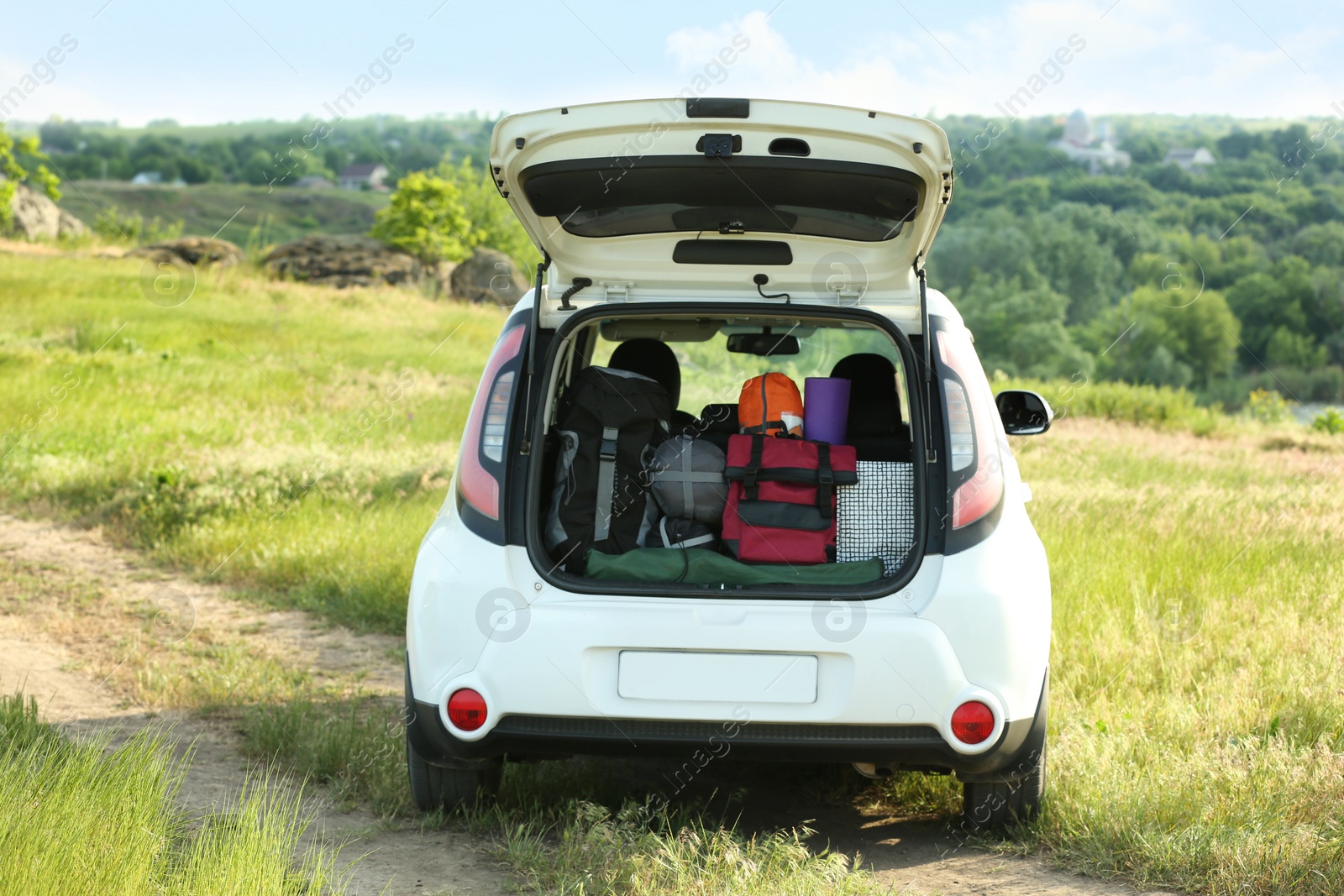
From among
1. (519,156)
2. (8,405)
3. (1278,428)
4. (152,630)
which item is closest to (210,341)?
(8,405)

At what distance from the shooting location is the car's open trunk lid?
283 centimetres

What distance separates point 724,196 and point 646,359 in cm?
123

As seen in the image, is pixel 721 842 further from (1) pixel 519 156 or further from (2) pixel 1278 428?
(2) pixel 1278 428

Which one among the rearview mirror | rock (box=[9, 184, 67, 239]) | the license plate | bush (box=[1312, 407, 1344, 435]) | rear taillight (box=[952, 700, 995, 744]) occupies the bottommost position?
rear taillight (box=[952, 700, 995, 744])

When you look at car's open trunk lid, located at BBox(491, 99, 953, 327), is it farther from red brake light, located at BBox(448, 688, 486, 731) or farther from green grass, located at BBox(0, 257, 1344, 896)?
green grass, located at BBox(0, 257, 1344, 896)

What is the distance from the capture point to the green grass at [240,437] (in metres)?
6.70

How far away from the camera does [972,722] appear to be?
274 centimetres

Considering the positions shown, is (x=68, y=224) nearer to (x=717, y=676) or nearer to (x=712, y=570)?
(x=712, y=570)

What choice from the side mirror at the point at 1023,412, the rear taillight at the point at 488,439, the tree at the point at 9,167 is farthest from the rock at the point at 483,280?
the rear taillight at the point at 488,439

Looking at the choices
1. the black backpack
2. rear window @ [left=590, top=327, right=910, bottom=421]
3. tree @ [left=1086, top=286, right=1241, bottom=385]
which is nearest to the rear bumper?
the black backpack

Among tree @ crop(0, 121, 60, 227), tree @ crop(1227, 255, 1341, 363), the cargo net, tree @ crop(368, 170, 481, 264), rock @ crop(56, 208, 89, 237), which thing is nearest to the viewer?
the cargo net

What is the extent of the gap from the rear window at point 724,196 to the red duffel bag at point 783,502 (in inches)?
26.8

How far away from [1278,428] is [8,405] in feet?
58.3

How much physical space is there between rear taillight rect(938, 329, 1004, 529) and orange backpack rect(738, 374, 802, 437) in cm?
68
